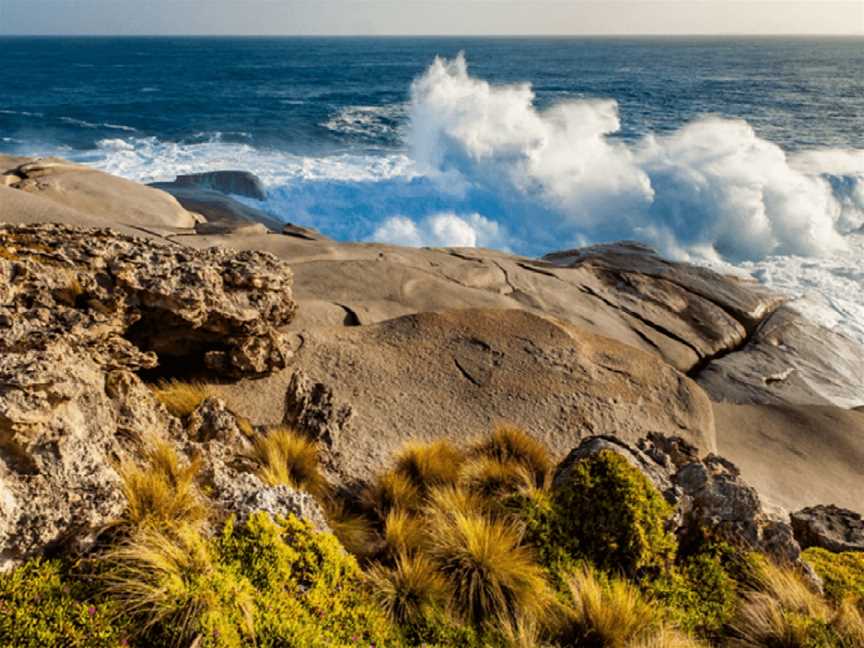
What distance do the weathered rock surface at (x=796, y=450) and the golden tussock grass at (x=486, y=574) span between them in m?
3.69

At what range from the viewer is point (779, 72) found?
8081 cm

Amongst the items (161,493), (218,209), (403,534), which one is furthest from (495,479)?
(218,209)

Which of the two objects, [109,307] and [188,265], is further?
[188,265]

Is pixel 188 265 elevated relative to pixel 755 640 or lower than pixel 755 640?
elevated

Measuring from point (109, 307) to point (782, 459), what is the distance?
7759 millimetres

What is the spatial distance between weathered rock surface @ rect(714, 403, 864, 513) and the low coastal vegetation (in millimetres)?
2014

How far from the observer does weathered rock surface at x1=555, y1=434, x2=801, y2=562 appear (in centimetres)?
429

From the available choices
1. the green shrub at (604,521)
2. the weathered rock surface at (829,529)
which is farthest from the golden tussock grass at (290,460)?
the weathered rock surface at (829,529)

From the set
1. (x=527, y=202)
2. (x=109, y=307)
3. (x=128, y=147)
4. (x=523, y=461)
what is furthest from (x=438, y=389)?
(x=128, y=147)

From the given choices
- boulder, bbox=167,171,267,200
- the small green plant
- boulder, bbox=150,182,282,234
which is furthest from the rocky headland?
boulder, bbox=167,171,267,200

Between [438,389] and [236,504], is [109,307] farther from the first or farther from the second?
[438,389]

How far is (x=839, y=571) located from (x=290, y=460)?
4302mm

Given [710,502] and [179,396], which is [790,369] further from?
[179,396]

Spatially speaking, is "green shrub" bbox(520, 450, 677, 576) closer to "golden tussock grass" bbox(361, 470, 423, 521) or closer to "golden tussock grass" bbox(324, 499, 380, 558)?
"golden tussock grass" bbox(361, 470, 423, 521)
